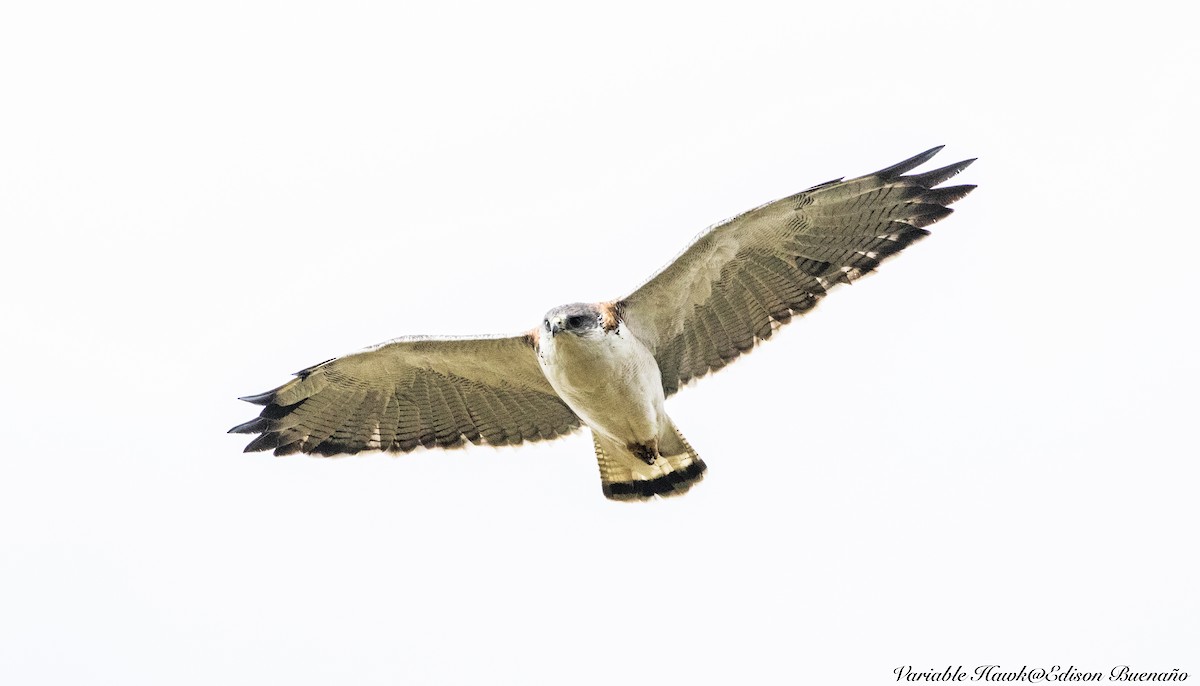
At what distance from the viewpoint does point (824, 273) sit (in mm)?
12086

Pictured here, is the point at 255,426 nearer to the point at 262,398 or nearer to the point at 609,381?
the point at 262,398


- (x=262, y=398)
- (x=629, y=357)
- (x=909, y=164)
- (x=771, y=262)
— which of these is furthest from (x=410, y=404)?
(x=909, y=164)

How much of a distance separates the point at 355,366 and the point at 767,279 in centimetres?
349

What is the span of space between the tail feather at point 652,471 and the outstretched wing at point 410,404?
1.63ft

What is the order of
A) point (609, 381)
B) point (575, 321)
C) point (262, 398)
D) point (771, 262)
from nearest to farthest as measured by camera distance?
1. point (575, 321)
2. point (609, 381)
3. point (771, 262)
4. point (262, 398)

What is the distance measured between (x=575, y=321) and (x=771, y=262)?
6.10 ft

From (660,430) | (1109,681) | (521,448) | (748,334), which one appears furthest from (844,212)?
(1109,681)

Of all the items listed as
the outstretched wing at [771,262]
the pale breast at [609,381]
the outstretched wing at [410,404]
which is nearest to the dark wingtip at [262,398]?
the outstretched wing at [410,404]

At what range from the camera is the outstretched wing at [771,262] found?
11.6 metres

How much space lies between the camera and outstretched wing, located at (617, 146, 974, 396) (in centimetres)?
1164

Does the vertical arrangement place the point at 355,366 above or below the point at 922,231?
above

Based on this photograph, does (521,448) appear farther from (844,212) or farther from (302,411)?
(844,212)

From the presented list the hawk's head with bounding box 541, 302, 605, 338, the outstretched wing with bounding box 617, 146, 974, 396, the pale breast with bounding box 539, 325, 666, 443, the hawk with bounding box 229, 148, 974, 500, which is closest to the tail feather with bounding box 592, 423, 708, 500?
the hawk with bounding box 229, 148, 974, 500

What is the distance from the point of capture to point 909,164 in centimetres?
1141
